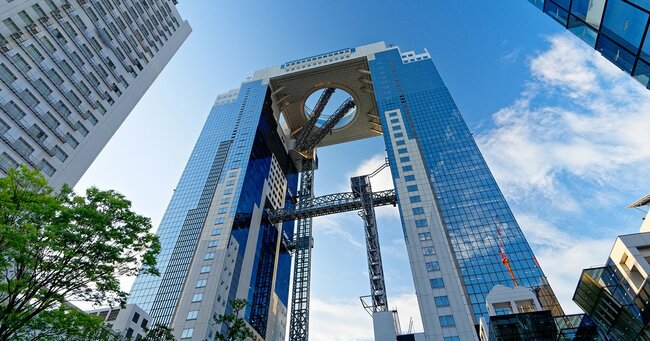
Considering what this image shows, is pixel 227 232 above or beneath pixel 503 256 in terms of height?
above

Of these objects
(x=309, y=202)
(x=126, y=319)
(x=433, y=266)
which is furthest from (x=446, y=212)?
(x=126, y=319)

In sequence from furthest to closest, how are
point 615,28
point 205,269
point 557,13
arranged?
point 205,269, point 557,13, point 615,28

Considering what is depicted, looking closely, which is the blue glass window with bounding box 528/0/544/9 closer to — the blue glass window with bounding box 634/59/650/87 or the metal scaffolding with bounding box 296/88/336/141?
the blue glass window with bounding box 634/59/650/87

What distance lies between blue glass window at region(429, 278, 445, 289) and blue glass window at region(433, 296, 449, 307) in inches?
65.3

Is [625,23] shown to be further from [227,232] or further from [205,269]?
[227,232]

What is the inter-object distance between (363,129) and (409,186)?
46988 mm

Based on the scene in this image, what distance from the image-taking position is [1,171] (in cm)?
3628

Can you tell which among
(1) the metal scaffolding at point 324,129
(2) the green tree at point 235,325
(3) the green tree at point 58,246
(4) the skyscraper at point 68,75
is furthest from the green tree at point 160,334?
(1) the metal scaffolding at point 324,129

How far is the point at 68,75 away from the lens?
45.7m

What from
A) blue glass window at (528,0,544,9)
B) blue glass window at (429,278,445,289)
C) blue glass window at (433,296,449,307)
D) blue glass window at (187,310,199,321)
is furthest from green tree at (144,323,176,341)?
blue glass window at (429,278,445,289)

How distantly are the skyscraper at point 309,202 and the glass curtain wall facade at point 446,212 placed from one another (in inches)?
7.5

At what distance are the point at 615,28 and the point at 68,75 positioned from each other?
54.8 meters

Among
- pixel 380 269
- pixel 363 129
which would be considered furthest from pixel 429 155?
pixel 363 129

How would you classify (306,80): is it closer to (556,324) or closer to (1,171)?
(1,171)
